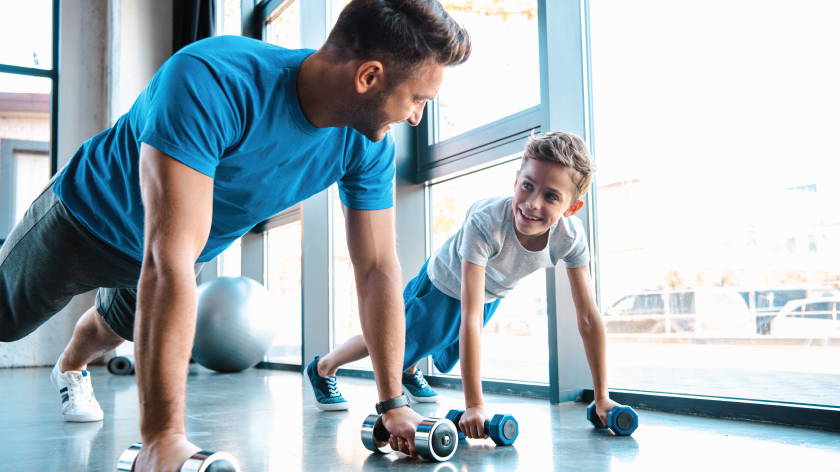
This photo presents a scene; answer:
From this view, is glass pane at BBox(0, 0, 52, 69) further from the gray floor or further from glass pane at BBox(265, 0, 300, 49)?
the gray floor

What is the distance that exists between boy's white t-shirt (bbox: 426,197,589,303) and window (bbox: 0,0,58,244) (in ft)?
16.1

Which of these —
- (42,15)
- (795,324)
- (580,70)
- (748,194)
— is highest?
(42,15)

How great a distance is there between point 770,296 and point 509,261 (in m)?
0.79

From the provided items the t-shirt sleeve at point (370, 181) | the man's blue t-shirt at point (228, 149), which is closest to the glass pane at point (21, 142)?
the man's blue t-shirt at point (228, 149)

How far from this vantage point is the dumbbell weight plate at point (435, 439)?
124 centimetres

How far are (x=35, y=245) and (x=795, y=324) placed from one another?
203 cm

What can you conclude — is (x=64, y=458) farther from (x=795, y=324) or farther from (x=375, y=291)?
(x=795, y=324)

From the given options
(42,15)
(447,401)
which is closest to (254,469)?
(447,401)

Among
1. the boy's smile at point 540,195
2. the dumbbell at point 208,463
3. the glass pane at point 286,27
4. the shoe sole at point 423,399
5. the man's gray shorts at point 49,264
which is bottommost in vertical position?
the shoe sole at point 423,399

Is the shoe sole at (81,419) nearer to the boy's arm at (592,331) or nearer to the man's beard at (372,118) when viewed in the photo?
the man's beard at (372,118)

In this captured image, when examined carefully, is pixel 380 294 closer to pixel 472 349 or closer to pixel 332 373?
pixel 472 349

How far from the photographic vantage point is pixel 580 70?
97.0 inches

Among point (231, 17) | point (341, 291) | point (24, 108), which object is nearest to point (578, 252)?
point (341, 291)

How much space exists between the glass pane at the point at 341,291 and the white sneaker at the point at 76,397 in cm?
196
